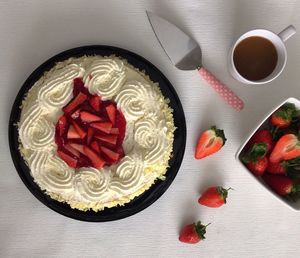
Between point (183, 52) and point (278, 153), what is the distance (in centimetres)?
42

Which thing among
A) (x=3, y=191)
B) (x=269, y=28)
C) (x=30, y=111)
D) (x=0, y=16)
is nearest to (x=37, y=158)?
(x=30, y=111)

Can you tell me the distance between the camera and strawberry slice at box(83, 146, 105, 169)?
4.03 feet

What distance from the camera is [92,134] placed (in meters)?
1.24

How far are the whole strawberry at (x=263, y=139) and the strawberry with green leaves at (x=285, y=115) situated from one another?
0.04 metres

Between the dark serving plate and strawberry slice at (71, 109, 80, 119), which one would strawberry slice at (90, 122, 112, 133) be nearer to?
strawberry slice at (71, 109, 80, 119)

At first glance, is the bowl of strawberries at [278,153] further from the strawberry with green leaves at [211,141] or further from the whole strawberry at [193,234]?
the whole strawberry at [193,234]

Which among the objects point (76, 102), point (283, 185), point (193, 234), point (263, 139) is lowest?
point (193, 234)

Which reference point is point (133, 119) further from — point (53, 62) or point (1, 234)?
point (1, 234)

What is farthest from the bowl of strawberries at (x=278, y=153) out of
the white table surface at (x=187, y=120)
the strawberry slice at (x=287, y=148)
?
the white table surface at (x=187, y=120)

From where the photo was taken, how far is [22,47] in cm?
143

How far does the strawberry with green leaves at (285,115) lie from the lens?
4.24 feet

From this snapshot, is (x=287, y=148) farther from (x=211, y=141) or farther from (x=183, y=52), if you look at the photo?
(x=183, y=52)

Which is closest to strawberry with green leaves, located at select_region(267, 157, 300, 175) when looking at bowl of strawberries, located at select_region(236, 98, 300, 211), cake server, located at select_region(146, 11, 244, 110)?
bowl of strawberries, located at select_region(236, 98, 300, 211)

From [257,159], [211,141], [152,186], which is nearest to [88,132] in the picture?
[152,186]
